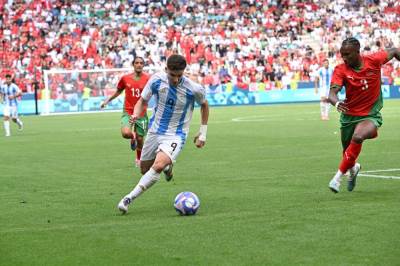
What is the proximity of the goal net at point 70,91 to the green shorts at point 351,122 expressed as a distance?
34.2 metres

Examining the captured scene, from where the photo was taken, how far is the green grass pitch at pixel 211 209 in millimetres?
8789

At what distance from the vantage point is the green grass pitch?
8.79 metres

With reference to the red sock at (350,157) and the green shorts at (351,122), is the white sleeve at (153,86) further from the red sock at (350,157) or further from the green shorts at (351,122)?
the green shorts at (351,122)

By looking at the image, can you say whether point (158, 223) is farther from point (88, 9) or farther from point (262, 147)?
point (88, 9)

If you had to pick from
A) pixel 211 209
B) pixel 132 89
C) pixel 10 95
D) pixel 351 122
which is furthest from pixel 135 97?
pixel 10 95

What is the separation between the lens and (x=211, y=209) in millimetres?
11945

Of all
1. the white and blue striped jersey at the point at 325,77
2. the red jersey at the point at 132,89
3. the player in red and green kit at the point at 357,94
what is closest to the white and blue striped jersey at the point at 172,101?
the player in red and green kit at the point at 357,94

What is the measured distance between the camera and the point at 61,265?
8414mm

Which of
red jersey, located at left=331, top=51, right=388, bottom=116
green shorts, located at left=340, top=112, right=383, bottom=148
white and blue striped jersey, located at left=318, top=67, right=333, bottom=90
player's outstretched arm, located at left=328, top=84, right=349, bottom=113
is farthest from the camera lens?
white and blue striped jersey, located at left=318, top=67, right=333, bottom=90

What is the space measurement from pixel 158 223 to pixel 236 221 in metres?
0.91

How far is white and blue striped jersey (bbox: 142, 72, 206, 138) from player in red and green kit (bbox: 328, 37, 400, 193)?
7.00 feet

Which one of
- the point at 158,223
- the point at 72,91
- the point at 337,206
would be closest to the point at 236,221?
the point at 158,223

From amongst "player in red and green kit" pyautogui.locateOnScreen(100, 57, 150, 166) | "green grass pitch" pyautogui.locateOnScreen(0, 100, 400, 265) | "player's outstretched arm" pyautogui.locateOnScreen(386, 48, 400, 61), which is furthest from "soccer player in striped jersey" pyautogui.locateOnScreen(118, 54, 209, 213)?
"player in red and green kit" pyautogui.locateOnScreen(100, 57, 150, 166)

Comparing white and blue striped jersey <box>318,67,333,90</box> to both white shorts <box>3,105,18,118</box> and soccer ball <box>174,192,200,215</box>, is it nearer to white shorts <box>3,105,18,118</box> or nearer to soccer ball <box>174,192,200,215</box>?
white shorts <box>3,105,18,118</box>
